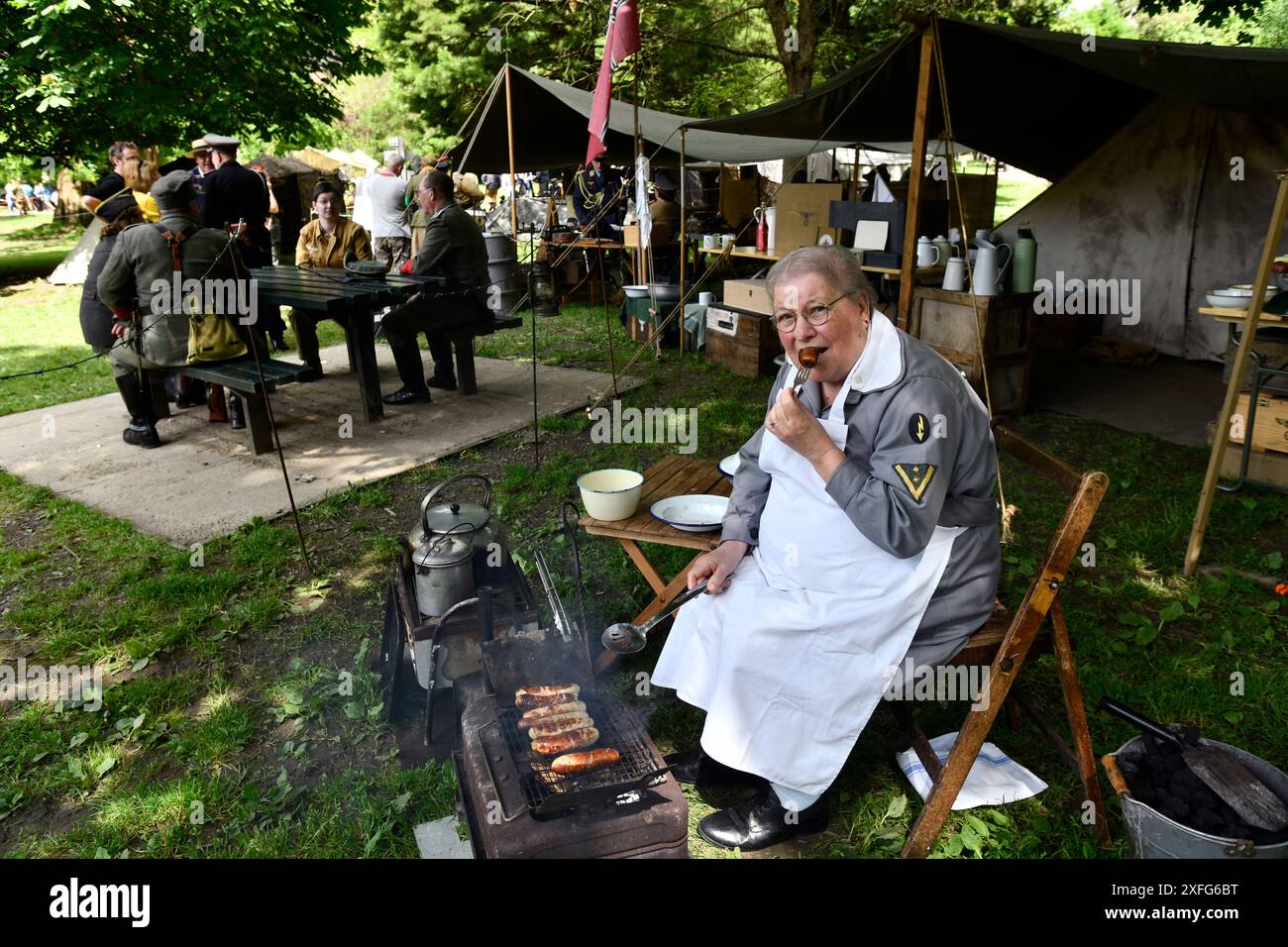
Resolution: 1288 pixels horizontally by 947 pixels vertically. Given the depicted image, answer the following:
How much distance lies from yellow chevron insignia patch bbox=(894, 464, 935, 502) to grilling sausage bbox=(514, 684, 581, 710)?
112cm

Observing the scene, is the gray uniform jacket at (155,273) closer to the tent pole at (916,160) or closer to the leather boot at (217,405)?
the leather boot at (217,405)

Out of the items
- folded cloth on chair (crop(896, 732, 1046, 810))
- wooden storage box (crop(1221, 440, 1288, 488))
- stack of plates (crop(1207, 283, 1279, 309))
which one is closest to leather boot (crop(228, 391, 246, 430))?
folded cloth on chair (crop(896, 732, 1046, 810))

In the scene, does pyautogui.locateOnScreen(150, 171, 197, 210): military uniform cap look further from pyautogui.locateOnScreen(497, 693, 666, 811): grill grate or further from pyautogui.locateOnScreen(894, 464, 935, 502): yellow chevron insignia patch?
pyautogui.locateOnScreen(894, 464, 935, 502): yellow chevron insignia patch

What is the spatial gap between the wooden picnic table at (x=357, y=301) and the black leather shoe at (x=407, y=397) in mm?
357

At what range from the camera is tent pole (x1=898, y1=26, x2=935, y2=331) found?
418 cm

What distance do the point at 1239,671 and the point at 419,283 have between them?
5593mm

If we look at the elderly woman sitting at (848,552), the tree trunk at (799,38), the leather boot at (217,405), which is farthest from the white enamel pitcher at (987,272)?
the tree trunk at (799,38)

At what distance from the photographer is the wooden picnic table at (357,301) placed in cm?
575

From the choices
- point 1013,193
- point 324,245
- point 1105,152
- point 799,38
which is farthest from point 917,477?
point 1013,193

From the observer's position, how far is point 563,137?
31.9 ft

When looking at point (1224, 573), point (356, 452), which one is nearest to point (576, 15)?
point (356, 452)

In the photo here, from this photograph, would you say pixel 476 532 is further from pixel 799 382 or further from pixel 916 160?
pixel 916 160
